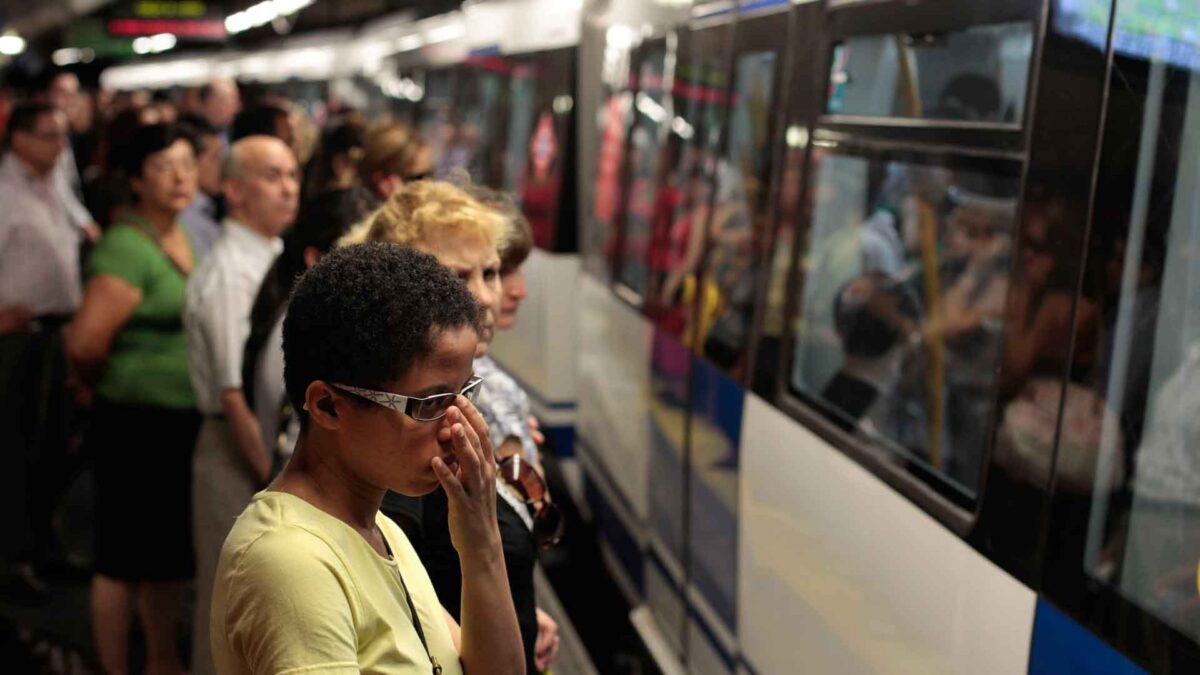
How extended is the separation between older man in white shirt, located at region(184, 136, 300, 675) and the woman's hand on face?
168 cm

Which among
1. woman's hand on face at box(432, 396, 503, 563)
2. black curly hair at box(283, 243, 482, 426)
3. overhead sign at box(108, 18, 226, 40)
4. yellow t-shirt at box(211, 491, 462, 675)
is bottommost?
yellow t-shirt at box(211, 491, 462, 675)

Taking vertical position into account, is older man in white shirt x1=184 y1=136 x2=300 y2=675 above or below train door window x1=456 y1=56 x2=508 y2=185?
below

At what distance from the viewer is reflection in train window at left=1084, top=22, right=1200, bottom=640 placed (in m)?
2.25

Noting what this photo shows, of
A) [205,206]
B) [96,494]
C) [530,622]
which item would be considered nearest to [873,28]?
[530,622]

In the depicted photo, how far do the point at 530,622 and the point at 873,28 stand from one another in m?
1.71

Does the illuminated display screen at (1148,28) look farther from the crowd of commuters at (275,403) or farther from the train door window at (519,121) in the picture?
the train door window at (519,121)

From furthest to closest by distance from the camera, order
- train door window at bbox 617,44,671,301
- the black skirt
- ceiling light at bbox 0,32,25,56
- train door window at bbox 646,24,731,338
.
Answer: ceiling light at bbox 0,32,25,56 < train door window at bbox 617,44,671,301 < train door window at bbox 646,24,731,338 < the black skirt

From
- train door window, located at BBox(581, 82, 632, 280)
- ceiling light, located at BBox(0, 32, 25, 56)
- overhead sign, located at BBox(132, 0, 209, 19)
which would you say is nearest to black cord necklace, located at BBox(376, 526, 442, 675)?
train door window, located at BBox(581, 82, 632, 280)

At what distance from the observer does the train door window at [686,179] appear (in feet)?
15.9

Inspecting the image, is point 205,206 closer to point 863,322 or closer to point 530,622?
point 863,322

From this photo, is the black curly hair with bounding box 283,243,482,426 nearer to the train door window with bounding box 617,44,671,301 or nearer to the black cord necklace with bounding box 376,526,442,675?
the black cord necklace with bounding box 376,526,442,675

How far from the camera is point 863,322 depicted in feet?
12.3

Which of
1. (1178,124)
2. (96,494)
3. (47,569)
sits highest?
(1178,124)

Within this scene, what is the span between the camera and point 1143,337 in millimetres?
2320
